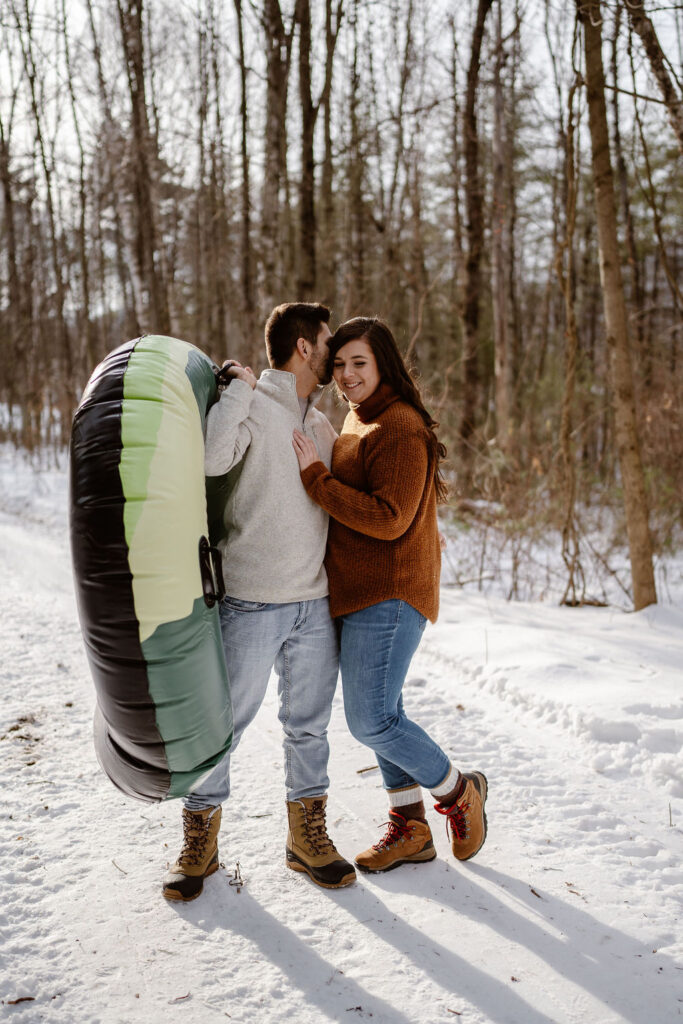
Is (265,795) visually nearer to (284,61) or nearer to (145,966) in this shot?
(145,966)

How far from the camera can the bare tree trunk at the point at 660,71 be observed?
492 centimetres

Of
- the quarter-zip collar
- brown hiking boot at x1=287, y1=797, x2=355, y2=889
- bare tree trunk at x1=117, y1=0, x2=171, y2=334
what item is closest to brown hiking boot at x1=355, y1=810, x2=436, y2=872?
brown hiking boot at x1=287, y1=797, x2=355, y2=889

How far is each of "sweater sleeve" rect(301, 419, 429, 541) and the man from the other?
113 millimetres

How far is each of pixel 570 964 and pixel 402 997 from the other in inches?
20.9

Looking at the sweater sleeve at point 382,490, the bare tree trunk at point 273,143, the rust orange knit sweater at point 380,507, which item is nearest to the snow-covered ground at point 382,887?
the rust orange knit sweater at point 380,507

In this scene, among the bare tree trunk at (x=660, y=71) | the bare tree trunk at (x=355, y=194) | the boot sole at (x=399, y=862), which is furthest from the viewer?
the bare tree trunk at (x=355, y=194)

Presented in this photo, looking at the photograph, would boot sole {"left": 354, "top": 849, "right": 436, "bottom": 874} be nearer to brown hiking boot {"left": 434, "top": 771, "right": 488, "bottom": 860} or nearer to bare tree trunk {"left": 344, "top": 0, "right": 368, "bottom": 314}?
brown hiking boot {"left": 434, "top": 771, "right": 488, "bottom": 860}

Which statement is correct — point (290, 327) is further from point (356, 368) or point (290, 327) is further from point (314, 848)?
point (314, 848)

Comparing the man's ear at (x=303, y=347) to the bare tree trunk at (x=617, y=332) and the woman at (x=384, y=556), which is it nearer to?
the woman at (x=384, y=556)

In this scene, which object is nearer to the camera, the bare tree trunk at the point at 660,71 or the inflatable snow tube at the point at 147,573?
the inflatable snow tube at the point at 147,573

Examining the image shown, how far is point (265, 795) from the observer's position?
331 cm

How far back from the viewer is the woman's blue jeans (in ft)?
8.82

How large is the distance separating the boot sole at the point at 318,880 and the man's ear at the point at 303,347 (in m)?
1.82

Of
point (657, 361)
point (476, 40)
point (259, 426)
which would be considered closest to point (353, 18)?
point (476, 40)
